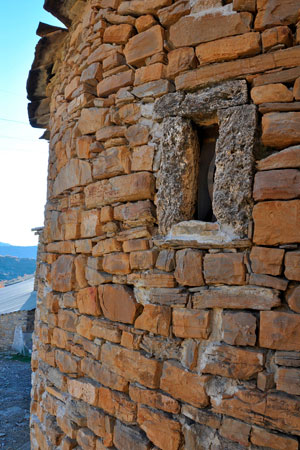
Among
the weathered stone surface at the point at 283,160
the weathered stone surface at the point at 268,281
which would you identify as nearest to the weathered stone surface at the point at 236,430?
the weathered stone surface at the point at 268,281

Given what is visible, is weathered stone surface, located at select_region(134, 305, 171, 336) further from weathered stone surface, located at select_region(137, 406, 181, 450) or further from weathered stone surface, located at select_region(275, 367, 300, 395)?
weathered stone surface, located at select_region(275, 367, 300, 395)

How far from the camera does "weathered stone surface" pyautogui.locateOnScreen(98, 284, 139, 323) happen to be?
80.4 inches

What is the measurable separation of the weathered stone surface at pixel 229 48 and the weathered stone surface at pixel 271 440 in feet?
5.21

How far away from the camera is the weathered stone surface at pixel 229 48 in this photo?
1.73 metres

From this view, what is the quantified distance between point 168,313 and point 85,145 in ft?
3.92

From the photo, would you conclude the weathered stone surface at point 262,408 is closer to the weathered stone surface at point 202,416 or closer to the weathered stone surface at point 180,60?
the weathered stone surface at point 202,416

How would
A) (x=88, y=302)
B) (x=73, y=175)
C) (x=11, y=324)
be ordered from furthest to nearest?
1. (x=11, y=324)
2. (x=73, y=175)
3. (x=88, y=302)

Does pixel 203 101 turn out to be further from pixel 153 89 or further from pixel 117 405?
pixel 117 405

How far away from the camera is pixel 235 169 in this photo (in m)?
1.74

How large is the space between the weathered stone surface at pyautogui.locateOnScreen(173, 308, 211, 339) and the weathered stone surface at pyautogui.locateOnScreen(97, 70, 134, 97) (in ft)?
4.20

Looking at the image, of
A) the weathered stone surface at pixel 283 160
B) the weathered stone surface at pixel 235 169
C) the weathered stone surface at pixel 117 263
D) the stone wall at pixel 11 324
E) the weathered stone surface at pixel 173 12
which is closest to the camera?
the weathered stone surface at pixel 283 160

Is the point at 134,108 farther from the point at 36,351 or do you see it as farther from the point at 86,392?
the point at 36,351

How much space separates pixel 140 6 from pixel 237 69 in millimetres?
753

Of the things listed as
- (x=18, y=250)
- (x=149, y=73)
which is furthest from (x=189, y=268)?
(x=18, y=250)
